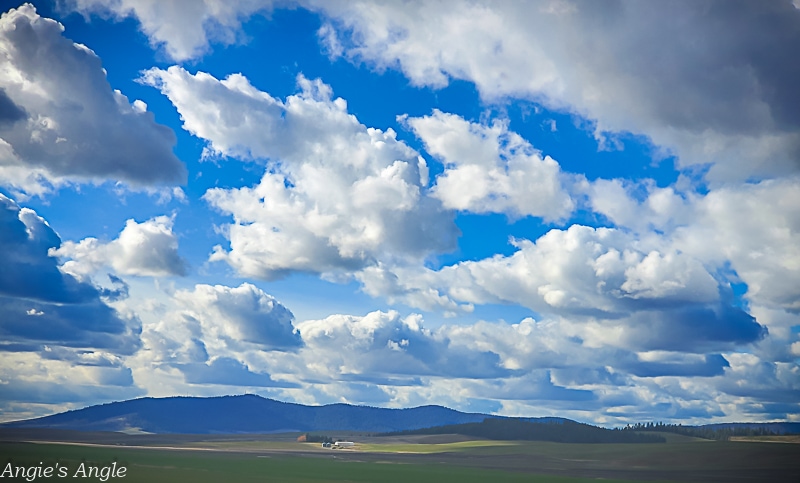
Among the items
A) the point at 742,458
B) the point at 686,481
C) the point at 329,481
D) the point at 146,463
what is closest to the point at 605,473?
the point at 686,481

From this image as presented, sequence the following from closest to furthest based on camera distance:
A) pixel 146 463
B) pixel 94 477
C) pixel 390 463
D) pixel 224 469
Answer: pixel 94 477 → pixel 224 469 → pixel 146 463 → pixel 390 463

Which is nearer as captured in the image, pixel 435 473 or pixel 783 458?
pixel 435 473

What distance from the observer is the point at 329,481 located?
123812mm

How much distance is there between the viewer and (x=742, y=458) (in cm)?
19788

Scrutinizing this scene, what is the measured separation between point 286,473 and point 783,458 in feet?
430

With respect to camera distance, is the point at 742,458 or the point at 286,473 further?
the point at 742,458

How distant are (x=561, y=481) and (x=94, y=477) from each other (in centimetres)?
7971

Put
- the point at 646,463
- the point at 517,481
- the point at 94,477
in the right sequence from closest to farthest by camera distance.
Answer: the point at 94,477, the point at 517,481, the point at 646,463

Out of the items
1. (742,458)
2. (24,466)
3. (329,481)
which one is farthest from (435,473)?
(742,458)

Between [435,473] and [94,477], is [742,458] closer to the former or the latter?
[435,473]

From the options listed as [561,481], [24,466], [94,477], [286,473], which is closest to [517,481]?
[561,481]

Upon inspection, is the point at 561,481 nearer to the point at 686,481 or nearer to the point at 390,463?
the point at 686,481

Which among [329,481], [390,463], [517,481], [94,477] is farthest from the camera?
[390,463]

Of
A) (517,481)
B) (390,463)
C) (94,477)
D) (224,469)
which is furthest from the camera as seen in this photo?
(390,463)
